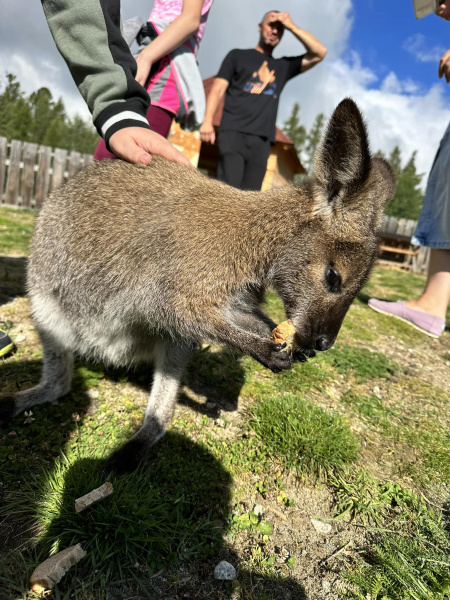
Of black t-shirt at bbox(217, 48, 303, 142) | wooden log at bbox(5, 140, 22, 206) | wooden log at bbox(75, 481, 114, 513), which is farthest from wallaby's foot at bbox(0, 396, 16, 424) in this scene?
wooden log at bbox(5, 140, 22, 206)

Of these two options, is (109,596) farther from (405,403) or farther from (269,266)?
(405,403)

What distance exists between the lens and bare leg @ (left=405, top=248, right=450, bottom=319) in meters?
4.21

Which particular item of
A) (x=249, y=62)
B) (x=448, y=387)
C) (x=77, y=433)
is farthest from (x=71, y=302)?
(x=249, y=62)

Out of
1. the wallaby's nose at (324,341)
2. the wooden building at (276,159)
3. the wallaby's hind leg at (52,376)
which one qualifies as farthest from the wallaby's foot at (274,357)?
the wooden building at (276,159)

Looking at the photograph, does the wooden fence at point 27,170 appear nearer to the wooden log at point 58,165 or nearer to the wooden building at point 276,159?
the wooden log at point 58,165

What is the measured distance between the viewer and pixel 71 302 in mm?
2152

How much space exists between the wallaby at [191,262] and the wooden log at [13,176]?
10.2m

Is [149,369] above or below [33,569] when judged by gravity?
above

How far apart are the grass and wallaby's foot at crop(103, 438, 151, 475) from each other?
0.07 metres

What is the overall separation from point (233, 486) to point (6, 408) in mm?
1159

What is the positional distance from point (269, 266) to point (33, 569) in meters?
1.49

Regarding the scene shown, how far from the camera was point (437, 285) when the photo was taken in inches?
169

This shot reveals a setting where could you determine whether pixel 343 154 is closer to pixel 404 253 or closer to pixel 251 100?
pixel 251 100

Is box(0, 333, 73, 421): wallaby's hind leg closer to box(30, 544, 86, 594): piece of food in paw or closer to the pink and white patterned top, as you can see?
box(30, 544, 86, 594): piece of food in paw
